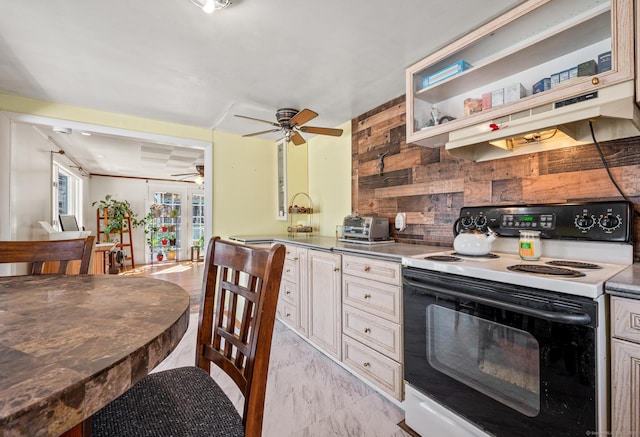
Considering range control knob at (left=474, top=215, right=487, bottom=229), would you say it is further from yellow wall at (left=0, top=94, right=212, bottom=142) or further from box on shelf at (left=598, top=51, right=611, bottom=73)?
yellow wall at (left=0, top=94, right=212, bottom=142)

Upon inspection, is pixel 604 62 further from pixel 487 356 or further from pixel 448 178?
pixel 487 356

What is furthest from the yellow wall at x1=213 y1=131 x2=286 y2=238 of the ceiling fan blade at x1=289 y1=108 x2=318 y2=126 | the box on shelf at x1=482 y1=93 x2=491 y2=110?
the box on shelf at x1=482 y1=93 x2=491 y2=110

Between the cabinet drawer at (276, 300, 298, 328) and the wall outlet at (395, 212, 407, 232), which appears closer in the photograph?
the wall outlet at (395, 212, 407, 232)

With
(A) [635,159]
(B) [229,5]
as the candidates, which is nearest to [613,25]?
(A) [635,159]

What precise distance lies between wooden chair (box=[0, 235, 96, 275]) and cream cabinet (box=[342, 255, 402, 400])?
5.02ft

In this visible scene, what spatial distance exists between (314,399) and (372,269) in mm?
925

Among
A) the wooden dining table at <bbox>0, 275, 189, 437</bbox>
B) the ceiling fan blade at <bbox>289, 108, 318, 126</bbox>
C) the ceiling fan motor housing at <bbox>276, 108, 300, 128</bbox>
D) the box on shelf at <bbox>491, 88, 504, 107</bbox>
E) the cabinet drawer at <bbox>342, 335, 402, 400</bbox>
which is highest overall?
the ceiling fan motor housing at <bbox>276, 108, 300, 128</bbox>

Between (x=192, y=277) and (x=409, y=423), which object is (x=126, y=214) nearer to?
(x=192, y=277)

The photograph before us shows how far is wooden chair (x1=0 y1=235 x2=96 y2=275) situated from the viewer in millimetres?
1314

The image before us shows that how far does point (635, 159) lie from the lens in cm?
133

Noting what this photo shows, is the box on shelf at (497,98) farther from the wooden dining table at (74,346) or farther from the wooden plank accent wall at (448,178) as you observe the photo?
the wooden dining table at (74,346)

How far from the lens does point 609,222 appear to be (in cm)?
133

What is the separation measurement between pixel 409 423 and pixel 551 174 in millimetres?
1606

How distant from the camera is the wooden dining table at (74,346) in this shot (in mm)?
399
